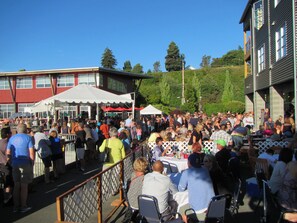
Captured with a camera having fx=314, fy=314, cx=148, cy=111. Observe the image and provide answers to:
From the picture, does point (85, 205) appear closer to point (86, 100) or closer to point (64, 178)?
point (64, 178)

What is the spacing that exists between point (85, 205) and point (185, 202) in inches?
65.4

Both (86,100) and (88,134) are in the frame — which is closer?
(88,134)

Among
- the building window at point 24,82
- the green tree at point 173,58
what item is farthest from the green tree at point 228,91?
the green tree at point 173,58

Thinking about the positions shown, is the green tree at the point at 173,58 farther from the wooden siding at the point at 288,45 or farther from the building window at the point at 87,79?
the wooden siding at the point at 288,45

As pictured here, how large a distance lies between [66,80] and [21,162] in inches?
1205

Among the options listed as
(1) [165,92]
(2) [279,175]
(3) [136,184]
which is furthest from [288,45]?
(1) [165,92]

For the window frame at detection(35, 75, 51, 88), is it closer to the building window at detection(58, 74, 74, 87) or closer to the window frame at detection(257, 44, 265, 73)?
the building window at detection(58, 74, 74, 87)

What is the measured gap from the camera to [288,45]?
45.1 ft

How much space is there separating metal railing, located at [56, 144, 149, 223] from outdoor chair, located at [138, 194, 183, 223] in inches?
37.6

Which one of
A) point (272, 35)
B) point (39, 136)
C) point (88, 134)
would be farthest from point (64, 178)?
point (272, 35)

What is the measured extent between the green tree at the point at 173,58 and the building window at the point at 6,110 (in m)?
49.8

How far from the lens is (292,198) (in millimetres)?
5070

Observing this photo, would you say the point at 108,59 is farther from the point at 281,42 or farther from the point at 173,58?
the point at 281,42

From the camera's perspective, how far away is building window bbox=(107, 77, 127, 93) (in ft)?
120
